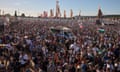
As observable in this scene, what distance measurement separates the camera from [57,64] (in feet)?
46.1

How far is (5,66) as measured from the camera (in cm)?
1219

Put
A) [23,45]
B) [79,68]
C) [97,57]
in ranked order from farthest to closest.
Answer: [23,45], [97,57], [79,68]

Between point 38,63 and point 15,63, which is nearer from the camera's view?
point 15,63

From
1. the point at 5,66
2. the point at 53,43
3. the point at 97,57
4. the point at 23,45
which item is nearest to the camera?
the point at 5,66

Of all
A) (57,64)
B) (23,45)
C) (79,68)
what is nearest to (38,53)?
(23,45)

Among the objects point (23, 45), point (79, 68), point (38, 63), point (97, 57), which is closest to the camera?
point (79, 68)

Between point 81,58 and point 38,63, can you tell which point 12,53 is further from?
point 81,58

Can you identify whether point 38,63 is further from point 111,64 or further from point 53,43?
point 53,43

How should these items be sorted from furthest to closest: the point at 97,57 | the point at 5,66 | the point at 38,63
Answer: the point at 97,57 → the point at 38,63 → the point at 5,66

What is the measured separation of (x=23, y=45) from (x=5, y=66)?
5122mm

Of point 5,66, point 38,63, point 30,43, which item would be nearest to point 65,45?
point 30,43

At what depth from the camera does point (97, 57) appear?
15.8m

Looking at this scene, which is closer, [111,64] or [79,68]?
[79,68]

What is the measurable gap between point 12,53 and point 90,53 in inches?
185
